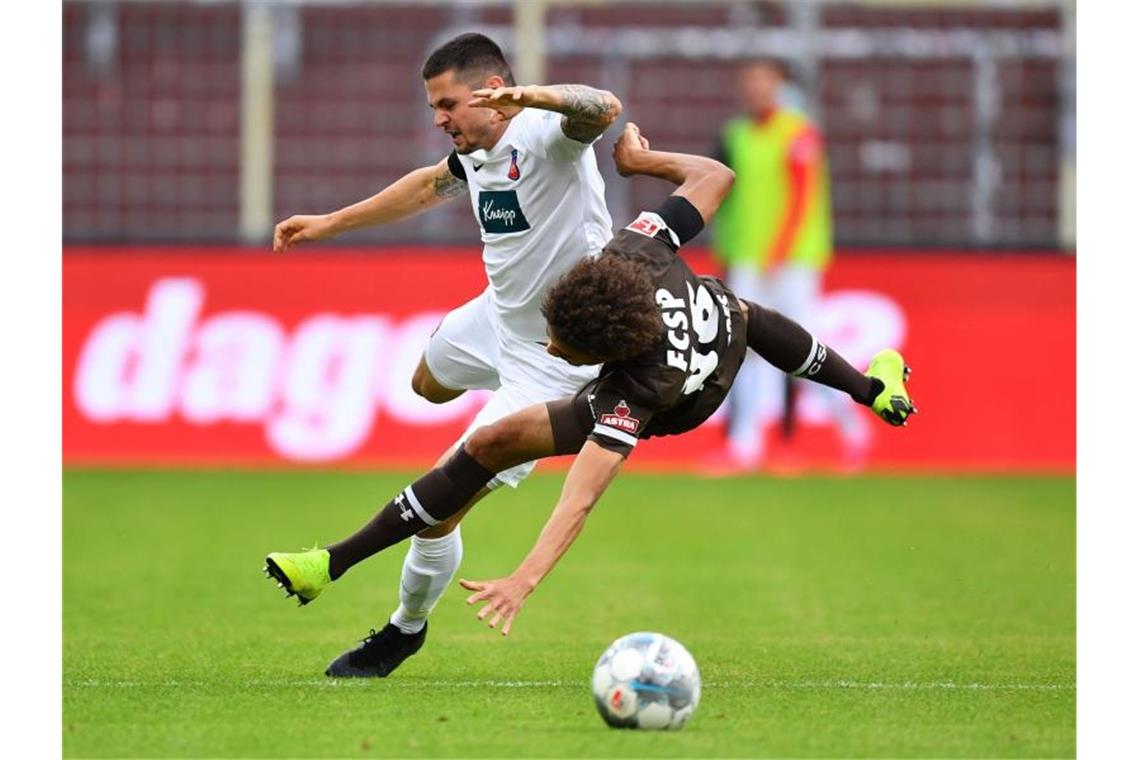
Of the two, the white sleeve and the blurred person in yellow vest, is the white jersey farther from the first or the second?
the blurred person in yellow vest

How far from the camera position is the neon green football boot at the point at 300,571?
704cm

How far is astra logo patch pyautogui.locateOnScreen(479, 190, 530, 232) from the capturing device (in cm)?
772

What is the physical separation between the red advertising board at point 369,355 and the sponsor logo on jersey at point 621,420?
8.77m

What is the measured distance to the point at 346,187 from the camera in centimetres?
1856

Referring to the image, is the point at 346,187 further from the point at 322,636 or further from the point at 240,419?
the point at 322,636

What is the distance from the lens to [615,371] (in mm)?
A: 7047

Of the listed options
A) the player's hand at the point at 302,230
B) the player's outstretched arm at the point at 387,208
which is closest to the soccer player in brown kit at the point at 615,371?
the player's outstretched arm at the point at 387,208

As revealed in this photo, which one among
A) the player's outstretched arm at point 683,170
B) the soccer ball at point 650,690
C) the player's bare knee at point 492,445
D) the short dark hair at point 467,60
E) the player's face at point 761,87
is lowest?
the soccer ball at point 650,690

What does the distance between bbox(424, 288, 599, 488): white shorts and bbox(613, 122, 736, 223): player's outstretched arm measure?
2.75ft

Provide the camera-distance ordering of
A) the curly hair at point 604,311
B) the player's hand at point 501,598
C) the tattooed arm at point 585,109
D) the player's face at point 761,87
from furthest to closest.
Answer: the player's face at point 761,87 < the tattooed arm at point 585,109 < the curly hair at point 604,311 < the player's hand at point 501,598

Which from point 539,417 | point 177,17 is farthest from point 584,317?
point 177,17

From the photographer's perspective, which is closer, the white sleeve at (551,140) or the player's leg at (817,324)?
the white sleeve at (551,140)

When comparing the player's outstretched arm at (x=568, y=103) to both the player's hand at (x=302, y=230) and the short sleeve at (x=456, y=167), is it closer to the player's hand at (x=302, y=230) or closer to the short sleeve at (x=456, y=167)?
the short sleeve at (x=456, y=167)

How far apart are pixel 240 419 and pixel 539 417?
9127 mm
